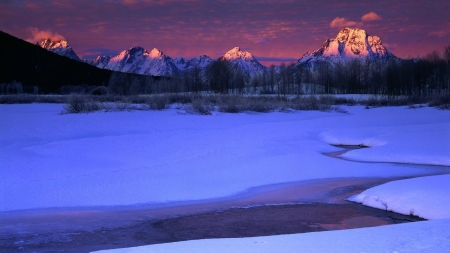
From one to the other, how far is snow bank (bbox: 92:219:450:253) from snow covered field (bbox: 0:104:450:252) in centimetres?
4

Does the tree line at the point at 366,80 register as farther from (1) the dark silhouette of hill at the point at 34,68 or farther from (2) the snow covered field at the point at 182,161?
(2) the snow covered field at the point at 182,161

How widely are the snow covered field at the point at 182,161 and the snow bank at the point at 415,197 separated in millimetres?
85

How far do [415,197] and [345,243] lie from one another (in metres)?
3.61

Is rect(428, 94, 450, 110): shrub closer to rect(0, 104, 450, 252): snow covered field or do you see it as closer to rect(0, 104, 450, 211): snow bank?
rect(0, 104, 450, 211): snow bank

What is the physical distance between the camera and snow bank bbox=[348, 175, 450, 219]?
6.68 metres

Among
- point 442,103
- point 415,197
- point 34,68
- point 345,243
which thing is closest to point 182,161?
point 415,197

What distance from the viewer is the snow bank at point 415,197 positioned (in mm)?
6684

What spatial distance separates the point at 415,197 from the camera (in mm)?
7340

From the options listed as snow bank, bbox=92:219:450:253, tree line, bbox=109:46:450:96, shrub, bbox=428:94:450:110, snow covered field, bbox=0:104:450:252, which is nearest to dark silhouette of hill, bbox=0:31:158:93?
tree line, bbox=109:46:450:96

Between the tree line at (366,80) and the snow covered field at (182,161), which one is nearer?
the snow covered field at (182,161)

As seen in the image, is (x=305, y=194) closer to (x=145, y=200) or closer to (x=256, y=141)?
(x=145, y=200)

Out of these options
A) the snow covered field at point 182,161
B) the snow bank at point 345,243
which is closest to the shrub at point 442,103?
the snow covered field at point 182,161

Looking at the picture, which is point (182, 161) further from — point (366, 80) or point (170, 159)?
point (366, 80)

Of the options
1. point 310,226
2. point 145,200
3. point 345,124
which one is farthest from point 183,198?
point 345,124
